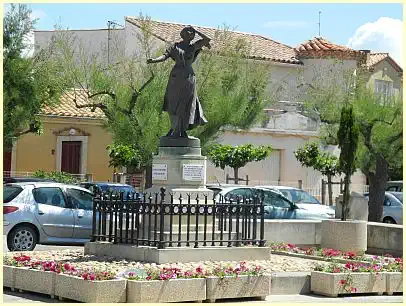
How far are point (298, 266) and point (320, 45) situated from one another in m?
35.0

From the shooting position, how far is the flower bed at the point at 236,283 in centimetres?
1425

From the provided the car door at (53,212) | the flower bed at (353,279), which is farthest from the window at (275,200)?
the flower bed at (353,279)

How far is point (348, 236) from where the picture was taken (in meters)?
20.5

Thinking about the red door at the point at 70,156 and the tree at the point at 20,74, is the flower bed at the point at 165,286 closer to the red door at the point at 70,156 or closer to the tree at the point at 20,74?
the tree at the point at 20,74

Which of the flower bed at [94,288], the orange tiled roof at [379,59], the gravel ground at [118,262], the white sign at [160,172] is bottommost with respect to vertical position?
the flower bed at [94,288]

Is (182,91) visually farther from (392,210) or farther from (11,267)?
(392,210)

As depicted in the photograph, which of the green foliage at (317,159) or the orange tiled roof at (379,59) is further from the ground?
the orange tiled roof at (379,59)

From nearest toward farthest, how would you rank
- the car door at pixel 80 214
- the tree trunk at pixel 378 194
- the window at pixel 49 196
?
the window at pixel 49 196 → the car door at pixel 80 214 → the tree trunk at pixel 378 194

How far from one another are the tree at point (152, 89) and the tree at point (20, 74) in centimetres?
149

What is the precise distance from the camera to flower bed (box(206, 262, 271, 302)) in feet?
46.8

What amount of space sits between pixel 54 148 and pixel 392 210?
1321 centimetres

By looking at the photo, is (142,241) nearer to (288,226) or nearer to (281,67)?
(288,226)

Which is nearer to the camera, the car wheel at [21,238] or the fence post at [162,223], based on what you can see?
the fence post at [162,223]

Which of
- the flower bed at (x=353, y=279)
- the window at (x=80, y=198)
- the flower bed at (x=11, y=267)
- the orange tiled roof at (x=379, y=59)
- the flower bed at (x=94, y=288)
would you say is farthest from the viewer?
the orange tiled roof at (x=379, y=59)
